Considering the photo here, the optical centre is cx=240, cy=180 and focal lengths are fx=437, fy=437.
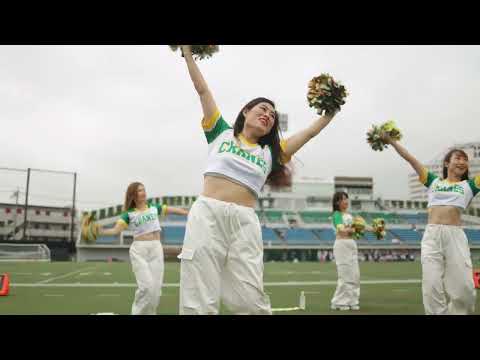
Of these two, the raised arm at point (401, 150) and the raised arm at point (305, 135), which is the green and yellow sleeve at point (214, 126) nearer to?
the raised arm at point (305, 135)

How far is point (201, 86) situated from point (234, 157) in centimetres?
56

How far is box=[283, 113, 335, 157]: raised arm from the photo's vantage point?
3225mm

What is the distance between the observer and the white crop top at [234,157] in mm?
2945

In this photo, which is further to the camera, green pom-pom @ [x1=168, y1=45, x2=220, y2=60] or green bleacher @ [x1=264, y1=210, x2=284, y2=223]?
green bleacher @ [x1=264, y1=210, x2=284, y2=223]

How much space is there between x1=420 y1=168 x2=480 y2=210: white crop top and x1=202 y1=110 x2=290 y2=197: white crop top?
3.08m

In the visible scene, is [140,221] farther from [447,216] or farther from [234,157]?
[447,216]

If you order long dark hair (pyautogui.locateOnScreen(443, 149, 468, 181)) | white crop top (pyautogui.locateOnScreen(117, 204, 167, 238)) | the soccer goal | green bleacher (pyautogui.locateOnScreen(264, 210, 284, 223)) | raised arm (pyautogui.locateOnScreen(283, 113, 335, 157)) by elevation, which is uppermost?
green bleacher (pyautogui.locateOnScreen(264, 210, 284, 223))

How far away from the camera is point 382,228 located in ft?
25.8

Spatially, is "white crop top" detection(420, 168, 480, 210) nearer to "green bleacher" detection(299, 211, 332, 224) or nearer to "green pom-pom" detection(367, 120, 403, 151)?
"green pom-pom" detection(367, 120, 403, 151)

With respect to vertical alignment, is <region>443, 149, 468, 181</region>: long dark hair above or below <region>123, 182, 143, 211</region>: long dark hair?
above

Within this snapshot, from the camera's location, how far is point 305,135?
3223 mm

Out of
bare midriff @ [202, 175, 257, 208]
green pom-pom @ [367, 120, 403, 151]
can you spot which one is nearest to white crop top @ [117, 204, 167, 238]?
green pom-pom @ [367, 120, 403, 151]

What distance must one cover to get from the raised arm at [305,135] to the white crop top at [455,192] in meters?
2.76
